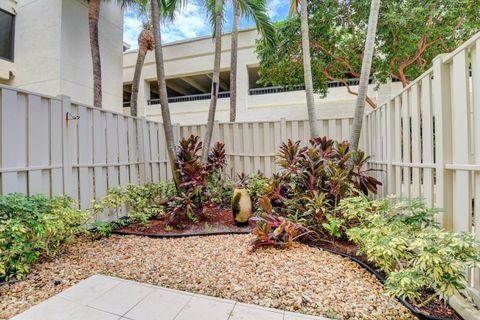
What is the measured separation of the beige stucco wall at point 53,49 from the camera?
663 centimetres

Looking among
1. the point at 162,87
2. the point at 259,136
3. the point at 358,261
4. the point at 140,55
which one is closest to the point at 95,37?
the point at 140,55

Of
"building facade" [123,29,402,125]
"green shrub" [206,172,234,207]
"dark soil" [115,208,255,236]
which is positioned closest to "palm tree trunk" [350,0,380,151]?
"dark soil" [115,208,255,236]

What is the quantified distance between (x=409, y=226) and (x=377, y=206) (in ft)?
1.58

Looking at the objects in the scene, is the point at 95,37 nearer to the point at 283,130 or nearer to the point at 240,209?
the point at 283,130

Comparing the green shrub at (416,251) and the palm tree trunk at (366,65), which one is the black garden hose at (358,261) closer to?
the green shrub at (416,251)

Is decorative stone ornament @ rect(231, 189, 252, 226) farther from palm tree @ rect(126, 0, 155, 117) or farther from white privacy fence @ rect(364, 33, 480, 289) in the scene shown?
palm tree @ rect(126, 0, 155, 117)

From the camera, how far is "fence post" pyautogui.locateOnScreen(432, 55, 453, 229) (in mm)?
2051

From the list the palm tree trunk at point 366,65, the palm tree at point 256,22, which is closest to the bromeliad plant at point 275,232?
the palm tree trunk at point 366,65

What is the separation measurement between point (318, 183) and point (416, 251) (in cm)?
148

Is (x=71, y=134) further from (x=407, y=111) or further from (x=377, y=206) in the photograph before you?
(x=407, y=111)

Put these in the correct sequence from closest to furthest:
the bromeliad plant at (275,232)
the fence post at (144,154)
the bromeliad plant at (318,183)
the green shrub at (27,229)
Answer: the green shrub at (27,229)
the bromeliad plant at (275,232)
the bromeliad plant at (318,183)
the fence post at (144,154)

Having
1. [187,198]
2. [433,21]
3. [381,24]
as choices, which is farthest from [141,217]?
[433,21]

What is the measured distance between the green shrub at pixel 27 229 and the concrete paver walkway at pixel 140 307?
663 millimetres

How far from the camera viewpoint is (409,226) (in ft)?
7.27
